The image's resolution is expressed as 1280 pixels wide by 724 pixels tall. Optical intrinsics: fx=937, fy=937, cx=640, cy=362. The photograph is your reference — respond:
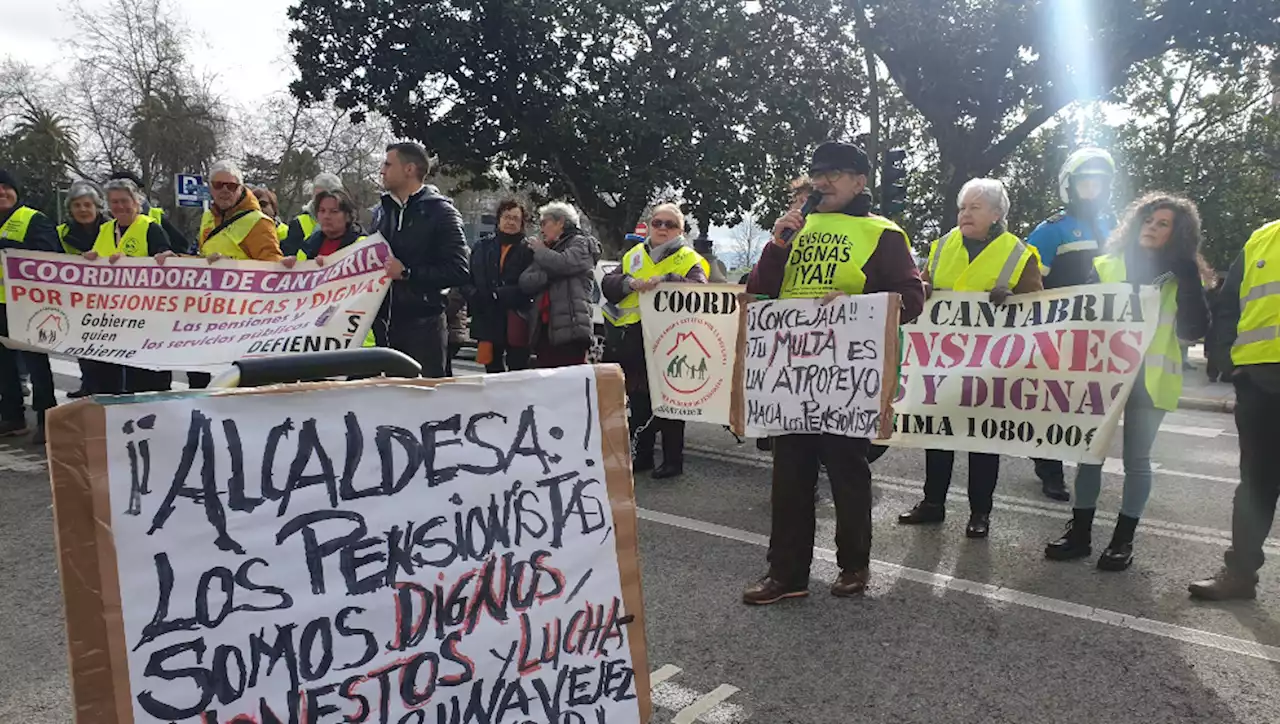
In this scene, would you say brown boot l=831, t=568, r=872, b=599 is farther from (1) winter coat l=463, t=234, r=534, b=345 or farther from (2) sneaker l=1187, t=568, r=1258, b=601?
(1) winter coat l=463, t=234, r=534, b=345

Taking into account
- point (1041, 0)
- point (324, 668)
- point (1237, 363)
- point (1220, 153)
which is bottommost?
point (324, 668)

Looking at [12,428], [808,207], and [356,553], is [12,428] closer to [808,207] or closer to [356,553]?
[808,207]

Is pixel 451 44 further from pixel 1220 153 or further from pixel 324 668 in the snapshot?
pixel 324 668

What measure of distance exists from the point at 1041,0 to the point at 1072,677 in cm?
1628

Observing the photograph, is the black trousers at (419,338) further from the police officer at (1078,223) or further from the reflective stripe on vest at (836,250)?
the police officer at (1078,223)

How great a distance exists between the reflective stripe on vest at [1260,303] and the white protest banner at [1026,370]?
389 mm

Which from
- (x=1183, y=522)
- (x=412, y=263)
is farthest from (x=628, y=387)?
(x=1183, y=522)

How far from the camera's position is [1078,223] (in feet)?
17.2

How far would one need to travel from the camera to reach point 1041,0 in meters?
16.6

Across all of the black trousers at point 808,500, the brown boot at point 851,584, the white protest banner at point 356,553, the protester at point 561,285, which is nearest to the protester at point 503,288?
the protester at point 561,285

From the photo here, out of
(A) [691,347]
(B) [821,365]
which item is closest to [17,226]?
(A) [691,347]

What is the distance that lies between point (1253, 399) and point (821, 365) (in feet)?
5.96

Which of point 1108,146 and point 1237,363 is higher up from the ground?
point 1108,146

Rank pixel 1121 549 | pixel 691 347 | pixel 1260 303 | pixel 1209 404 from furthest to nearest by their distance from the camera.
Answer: pixel 1209 404
pixel 691 347
pixel 1121 549
pixel 1260 303
